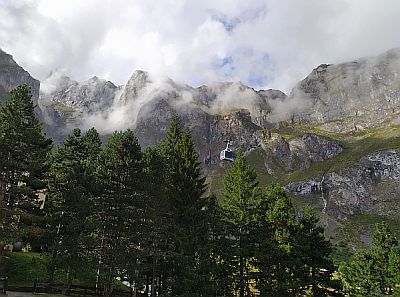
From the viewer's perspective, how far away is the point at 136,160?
34.8 metres

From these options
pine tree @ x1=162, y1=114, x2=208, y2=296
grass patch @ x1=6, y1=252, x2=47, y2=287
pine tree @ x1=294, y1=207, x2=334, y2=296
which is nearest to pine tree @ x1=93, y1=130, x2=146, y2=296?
pine tree @ x1=162, y1=114, x2=208, y2=296

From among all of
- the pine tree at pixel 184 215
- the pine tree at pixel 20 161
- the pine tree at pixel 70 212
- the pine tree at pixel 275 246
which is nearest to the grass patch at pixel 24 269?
the pine tree at pixel 70 212

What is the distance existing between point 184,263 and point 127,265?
15.8 feet

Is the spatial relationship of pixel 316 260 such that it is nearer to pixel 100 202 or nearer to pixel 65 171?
pixel 100 202

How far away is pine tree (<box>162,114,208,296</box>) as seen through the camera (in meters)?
29.5

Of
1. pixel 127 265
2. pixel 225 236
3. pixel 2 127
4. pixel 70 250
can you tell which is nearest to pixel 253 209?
pixel 225 236

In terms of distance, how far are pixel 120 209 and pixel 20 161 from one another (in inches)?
359

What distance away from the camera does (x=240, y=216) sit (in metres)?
37.4

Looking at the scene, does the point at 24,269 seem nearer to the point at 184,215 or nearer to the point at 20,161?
the point at 20,161

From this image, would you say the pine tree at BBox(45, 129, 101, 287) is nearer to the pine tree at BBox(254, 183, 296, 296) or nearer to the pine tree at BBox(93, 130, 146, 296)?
the pine tree at BBox(93, 130, 146, 296)

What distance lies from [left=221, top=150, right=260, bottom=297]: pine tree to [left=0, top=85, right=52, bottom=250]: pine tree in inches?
655

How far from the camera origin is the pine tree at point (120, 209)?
32031 mm

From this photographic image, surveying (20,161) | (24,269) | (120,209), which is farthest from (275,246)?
(24,269)

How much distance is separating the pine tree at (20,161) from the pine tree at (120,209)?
5227 mm
